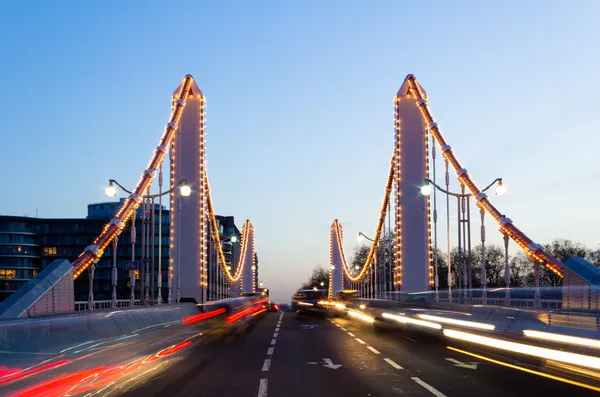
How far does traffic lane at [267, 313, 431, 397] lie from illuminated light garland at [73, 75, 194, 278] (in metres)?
13.4

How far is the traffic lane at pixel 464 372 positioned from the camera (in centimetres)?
1312

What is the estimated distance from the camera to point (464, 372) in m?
15.9

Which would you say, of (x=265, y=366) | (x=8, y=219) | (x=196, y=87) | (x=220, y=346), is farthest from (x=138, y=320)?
(x=8, y=219)

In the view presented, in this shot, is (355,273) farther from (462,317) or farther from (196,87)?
(462,317)

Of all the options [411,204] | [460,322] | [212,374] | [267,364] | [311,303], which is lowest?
[311,303]

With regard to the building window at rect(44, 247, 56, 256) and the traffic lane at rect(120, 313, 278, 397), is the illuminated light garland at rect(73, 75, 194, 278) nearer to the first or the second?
the traffic lane at rect(120, 313, 278, 397)

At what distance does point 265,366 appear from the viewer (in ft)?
57.1

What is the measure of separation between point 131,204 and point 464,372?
26.8 meters

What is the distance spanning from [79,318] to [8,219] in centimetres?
11304

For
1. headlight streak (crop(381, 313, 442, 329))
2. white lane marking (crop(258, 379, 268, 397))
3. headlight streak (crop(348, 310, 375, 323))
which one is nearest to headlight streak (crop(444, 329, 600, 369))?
headlight streak (crop(381, 313, 442, 329))

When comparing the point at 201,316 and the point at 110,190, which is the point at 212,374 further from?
the point at 201,316

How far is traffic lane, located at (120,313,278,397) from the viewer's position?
13.0 meters

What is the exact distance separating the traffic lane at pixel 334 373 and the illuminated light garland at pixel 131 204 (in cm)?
1336

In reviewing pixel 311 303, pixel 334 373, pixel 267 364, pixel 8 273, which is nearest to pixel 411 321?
pixel 267 364
